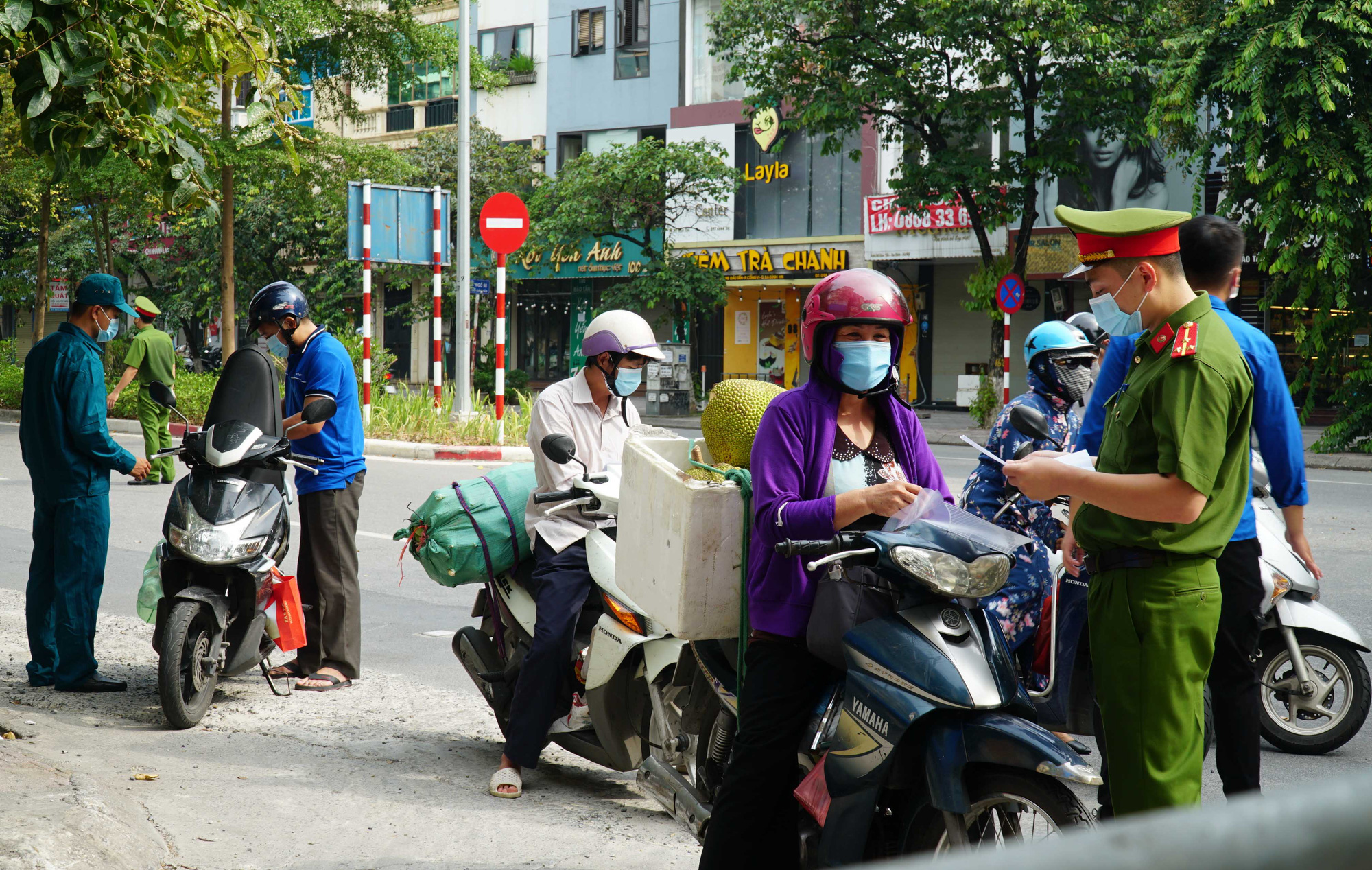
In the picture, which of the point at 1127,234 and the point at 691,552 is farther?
the point at 691,552

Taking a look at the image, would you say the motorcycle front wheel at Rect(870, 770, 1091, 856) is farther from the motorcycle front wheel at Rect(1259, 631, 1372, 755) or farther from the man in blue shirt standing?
the motorcycle front wheel at Rect(1259, 631, 1372, 755)

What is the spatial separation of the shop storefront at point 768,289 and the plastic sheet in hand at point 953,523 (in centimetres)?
2623

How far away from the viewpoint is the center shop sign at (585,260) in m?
31.3

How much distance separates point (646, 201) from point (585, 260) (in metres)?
5.58

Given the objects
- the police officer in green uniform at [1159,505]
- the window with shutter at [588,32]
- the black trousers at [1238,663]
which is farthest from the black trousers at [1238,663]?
the window with shutter at [588,32]

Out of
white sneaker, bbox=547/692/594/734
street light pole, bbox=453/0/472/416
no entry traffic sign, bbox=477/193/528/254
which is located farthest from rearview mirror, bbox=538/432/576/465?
street light pole, bbox=453/0/472/416

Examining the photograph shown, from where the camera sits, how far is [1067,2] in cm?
1908

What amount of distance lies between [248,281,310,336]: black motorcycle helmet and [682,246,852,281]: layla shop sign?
A: 2319 cm

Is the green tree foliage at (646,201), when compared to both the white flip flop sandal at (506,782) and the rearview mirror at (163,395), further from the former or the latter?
the white flip flop sandal at (506,782)

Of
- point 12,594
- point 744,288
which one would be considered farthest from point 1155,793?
point 744,288

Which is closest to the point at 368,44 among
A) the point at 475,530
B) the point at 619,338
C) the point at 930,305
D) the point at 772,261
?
the point at 772,261

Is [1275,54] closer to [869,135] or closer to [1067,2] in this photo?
[1067,2]

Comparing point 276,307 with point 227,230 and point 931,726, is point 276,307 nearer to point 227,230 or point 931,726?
point 931,726

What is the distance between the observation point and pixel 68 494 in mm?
5680
